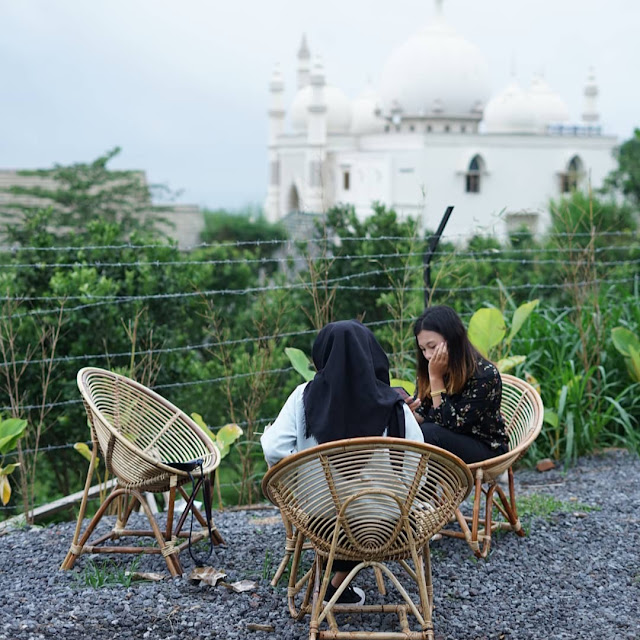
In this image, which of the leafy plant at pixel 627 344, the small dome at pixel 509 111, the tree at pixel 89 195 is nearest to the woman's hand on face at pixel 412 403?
the leafy plant at pixel 627 344

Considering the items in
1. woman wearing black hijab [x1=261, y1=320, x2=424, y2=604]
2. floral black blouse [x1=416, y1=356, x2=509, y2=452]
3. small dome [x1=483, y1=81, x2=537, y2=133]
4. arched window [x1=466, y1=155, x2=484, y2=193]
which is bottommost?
floral black blouse [x1=416, y1=356, x2=509, y2=452]

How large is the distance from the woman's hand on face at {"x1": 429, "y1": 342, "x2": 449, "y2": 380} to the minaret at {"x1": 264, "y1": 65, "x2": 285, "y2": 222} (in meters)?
50.9

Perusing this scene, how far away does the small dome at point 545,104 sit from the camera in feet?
156

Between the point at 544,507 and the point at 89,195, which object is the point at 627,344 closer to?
the point at 544,507

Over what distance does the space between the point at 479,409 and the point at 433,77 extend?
40.9 metres

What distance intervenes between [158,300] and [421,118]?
3596cm

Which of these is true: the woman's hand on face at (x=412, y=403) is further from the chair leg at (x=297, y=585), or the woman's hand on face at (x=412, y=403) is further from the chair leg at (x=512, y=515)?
the chair leg at (x=297, y=585)

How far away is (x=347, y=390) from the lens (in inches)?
123

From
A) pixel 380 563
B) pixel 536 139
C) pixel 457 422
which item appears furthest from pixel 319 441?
pixel 536 139

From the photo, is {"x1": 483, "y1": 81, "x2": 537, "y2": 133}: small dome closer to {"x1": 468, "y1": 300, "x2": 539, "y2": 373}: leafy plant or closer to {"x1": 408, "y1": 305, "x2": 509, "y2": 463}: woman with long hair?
{"x1": 468, "y1": 300, "x2": 539, "y2": 373}: leafy plant

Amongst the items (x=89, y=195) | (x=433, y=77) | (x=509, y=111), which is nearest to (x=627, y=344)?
(x=89, y=195)

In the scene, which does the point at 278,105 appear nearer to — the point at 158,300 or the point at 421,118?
the point at 421,118

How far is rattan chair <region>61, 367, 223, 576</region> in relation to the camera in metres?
3.64

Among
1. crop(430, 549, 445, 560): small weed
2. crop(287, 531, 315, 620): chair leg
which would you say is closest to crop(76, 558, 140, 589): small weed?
crop(287, 531, 315, 620): chair leg
